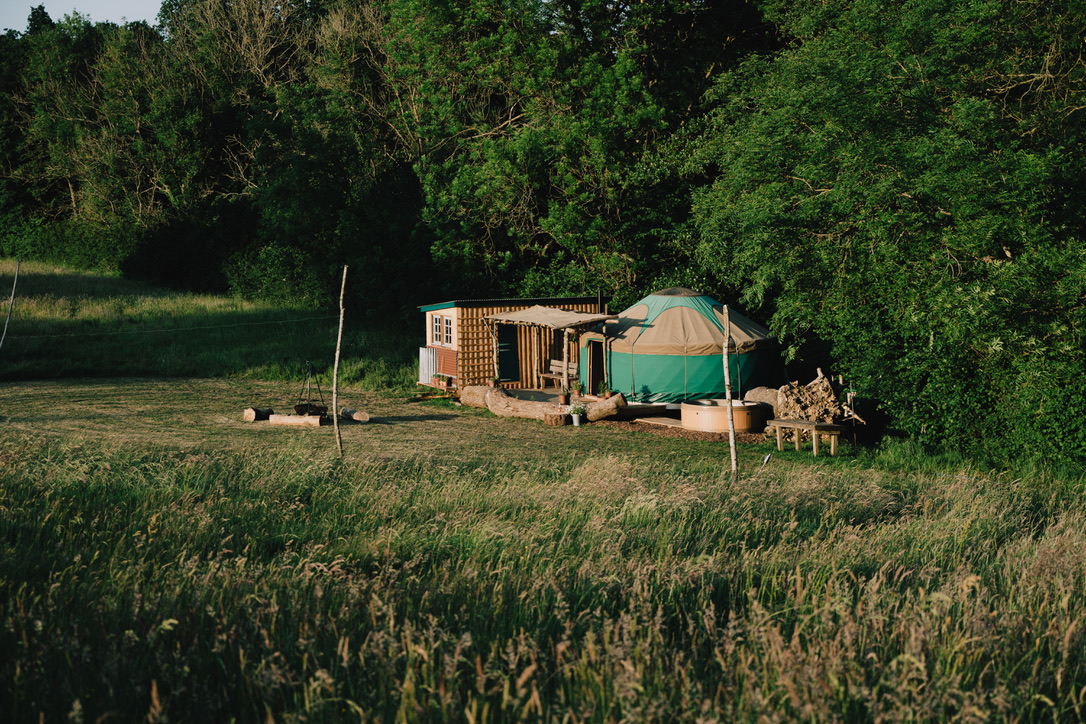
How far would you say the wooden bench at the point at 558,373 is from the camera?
19.0 metres

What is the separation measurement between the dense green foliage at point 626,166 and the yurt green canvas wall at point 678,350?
900 millimetres

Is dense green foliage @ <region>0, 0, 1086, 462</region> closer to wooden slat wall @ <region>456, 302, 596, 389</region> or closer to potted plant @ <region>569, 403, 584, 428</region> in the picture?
wooden slat wall @ <region>456, 302, 596, 389</region>

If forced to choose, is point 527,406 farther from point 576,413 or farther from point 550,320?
point 550,320

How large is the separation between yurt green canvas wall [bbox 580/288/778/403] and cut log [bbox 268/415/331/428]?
21.9 ft

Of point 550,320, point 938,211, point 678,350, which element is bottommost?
point 678,350

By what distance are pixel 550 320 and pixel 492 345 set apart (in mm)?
2112

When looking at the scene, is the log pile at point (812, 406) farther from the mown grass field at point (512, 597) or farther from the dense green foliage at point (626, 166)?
the mown grass field at point (512, 597)

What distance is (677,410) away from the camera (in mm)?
17750

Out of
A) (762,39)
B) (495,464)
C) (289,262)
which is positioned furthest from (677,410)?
(289,262)

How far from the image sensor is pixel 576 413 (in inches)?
629

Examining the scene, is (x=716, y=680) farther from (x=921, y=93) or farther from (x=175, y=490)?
(x=921, y=93)

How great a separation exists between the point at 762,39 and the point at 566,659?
23822 mm

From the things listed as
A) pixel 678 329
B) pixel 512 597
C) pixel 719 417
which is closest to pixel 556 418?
pixel 719 417

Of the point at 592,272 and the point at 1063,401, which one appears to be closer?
the point at 1063,401
